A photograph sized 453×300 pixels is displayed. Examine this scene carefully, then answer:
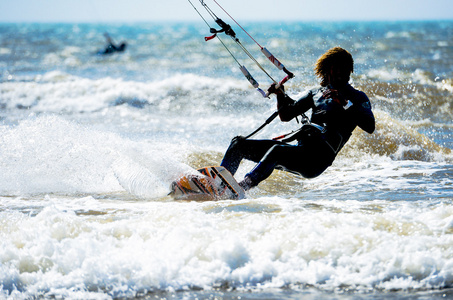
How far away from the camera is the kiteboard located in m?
5.18

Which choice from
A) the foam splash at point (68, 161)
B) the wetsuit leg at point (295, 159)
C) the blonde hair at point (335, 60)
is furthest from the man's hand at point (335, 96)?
the foam splash at point (68, 161)

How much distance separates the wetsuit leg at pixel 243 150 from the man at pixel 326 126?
0.09 m

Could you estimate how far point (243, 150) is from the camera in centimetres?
536

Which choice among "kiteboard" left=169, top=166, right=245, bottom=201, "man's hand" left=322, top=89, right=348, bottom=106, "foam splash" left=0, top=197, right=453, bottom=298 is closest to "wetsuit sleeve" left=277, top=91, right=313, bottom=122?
"man's hand" left=322, top=89, right=348, bottom=106

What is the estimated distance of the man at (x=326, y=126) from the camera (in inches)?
199

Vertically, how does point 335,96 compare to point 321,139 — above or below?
above

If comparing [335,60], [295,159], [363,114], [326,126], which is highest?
[335,60]

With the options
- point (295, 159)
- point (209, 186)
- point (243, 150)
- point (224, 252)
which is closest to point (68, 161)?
point (209, 186)

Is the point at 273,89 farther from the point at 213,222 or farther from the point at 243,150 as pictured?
the point at 213,222

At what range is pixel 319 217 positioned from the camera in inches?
172

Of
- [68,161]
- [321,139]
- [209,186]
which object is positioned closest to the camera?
[321,139]

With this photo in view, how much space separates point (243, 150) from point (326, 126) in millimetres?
831

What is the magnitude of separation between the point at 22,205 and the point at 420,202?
3857mm

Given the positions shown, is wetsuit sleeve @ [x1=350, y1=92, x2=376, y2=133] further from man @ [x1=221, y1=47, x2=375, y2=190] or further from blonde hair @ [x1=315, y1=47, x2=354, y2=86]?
blonde hair @ [x1=315, y1=47, x2=354, y2=86]
